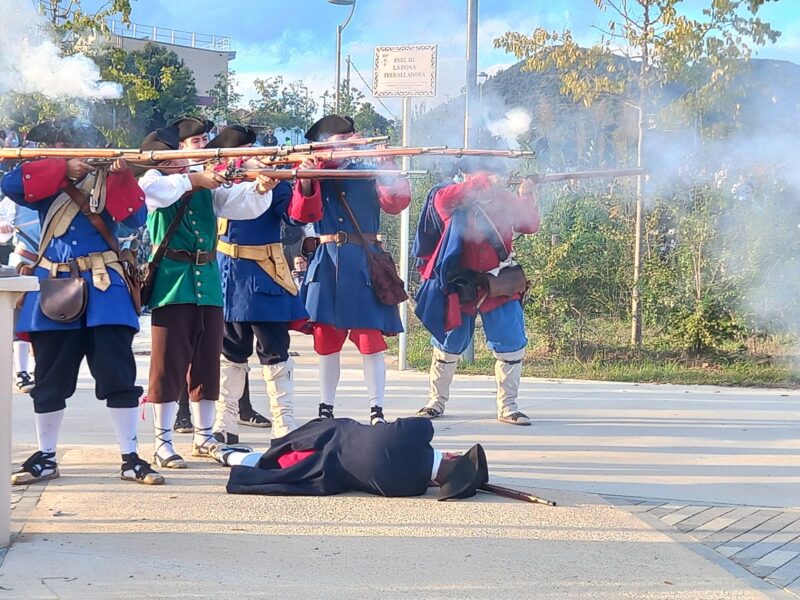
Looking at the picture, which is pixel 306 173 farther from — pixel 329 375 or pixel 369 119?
pixel 369 119

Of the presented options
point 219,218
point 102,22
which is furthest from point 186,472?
point 102,22

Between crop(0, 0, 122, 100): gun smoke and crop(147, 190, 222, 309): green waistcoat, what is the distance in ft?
2.56

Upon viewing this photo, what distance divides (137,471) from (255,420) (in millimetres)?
1920

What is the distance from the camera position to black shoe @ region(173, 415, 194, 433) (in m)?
7.15

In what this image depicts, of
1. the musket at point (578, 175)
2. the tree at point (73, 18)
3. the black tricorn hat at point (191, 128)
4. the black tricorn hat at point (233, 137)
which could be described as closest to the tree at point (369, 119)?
the tree at point (73, 18)

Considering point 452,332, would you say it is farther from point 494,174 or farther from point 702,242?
point 702,242

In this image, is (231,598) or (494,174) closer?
(231,598)

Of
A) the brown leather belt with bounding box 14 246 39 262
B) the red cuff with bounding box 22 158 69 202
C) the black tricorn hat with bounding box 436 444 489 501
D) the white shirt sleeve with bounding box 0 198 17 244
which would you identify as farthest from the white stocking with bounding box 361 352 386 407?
the white shirt sleeve with bounding box 0 198 17 244

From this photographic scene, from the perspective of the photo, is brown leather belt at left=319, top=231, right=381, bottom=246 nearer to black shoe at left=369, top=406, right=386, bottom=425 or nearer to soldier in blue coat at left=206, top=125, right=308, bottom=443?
soldier in blue coat at left=206, top=125, right=308, bottom=443

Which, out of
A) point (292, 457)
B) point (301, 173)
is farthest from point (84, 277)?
point (292, 457)

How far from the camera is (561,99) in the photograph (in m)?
9.87

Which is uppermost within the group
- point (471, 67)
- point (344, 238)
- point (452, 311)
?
point (471, 67)

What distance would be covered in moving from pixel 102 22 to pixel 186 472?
13.7 ft

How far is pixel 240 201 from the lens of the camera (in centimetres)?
606
